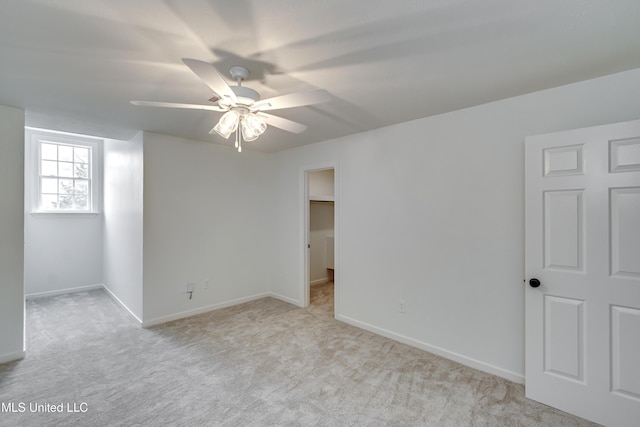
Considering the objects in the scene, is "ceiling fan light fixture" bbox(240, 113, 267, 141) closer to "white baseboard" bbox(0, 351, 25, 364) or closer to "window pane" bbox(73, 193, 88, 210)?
"white baseboard" bbox(0, 351, 25, 364)

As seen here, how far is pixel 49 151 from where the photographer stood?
474 centimetres

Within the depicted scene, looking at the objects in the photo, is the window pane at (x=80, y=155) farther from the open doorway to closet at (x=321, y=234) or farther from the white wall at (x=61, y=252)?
the open doorway to closet at (x=321, y=234)

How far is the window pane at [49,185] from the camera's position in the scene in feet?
15.3

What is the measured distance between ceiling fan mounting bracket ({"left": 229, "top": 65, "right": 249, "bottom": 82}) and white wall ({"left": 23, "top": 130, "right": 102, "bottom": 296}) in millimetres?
4657

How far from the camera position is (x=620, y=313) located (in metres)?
1.87

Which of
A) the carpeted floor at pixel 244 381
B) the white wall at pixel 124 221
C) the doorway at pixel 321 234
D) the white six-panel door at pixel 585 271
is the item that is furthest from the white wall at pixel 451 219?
the white wall at pixel 124 221

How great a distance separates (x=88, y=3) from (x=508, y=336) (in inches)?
139

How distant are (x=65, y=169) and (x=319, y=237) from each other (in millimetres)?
4601

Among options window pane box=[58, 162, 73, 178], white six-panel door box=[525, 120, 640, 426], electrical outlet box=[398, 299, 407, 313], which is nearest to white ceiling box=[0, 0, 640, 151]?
white six-panel door box=[525, 120, 640, 426]

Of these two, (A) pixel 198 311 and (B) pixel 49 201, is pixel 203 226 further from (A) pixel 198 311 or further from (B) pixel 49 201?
(B) pixel 49 201

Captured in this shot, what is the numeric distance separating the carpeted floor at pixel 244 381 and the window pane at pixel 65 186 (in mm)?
2363

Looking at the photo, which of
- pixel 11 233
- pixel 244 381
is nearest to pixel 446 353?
pixel 244 381

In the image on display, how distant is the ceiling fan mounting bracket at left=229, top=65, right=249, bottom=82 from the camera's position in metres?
1.85

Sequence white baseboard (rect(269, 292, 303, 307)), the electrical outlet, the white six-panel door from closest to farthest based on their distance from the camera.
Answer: the white six-panel door < the electrical outlet < white baseboard (rect(269, 292, 303, 307))
